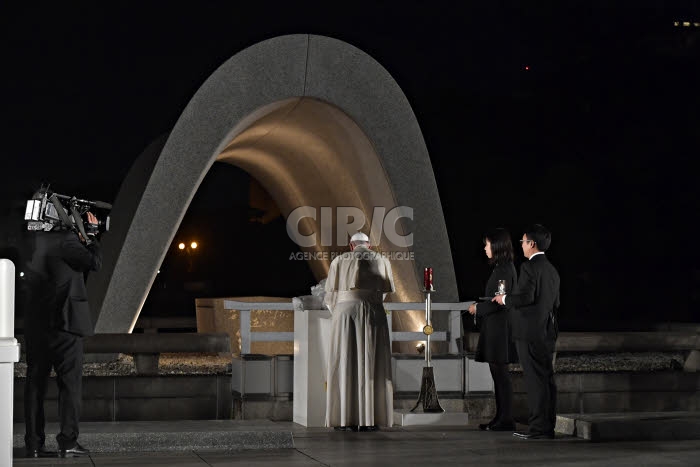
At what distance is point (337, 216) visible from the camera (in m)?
20.7

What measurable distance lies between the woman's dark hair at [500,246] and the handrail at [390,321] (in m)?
1.08

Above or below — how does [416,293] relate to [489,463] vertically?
above

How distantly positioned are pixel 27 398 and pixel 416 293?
25.1 feet

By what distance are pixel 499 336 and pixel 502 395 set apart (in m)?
0.58

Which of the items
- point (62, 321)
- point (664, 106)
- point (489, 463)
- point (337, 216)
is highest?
point (664, 106)

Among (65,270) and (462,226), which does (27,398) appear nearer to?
(65,270)

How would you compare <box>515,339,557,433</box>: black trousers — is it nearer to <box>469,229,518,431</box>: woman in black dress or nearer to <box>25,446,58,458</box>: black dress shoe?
<box>469,229,518,431</box>: woman in black dress

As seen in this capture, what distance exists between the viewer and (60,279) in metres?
9.17

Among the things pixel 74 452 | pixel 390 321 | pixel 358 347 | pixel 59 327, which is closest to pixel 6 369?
pixel 59 327

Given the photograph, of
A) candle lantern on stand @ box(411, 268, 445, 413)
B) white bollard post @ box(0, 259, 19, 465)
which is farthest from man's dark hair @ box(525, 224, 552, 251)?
white bollard post @ box(0, 259, 19, 465)

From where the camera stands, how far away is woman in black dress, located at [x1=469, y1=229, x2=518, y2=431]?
11312 mm

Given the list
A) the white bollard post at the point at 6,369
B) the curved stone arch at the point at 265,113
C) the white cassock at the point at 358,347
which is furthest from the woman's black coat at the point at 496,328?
the white bollard post at the point at 6,369

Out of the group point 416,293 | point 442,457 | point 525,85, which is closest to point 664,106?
point 525,85

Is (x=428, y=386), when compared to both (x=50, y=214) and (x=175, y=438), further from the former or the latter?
(x=50, y=214)
